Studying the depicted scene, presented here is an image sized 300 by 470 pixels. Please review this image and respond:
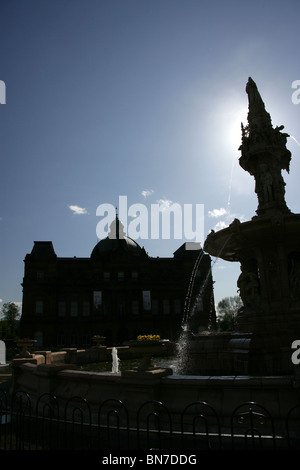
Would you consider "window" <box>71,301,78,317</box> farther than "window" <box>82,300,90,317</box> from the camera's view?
No

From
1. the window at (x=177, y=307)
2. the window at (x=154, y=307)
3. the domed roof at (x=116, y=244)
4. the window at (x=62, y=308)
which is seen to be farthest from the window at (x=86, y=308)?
the window at (x=177, y=307)

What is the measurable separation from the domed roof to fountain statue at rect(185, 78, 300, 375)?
48987 millimetres

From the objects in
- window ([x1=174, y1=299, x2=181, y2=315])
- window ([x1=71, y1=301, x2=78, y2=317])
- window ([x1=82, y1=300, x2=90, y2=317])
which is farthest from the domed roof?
window ([x1=174, y1=299, x2=181, y2=315])

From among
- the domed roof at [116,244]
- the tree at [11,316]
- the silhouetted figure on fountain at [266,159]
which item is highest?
the domed roof at [116,244]

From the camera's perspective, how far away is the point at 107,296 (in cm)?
5972

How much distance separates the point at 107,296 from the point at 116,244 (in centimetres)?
1135

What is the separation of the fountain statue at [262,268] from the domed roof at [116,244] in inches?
1929

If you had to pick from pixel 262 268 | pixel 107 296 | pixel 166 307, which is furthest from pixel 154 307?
pixel 262 268

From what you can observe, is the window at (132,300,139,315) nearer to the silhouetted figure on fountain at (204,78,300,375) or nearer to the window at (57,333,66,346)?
the window at (57,333,66,346)

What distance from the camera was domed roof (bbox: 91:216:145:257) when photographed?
2516 inches

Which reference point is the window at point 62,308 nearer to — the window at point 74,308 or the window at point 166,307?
the window at point 74,308

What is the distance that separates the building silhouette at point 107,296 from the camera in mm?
57750

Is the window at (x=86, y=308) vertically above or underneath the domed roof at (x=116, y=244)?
underneath

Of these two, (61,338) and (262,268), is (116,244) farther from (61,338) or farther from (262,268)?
(262,268)
